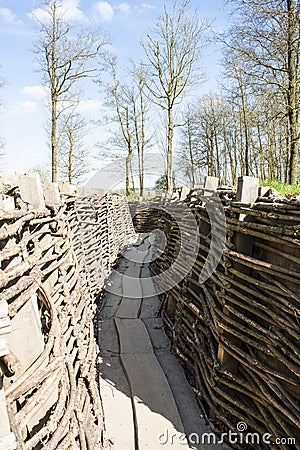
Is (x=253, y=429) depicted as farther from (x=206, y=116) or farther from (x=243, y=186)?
(x=206, y=116)

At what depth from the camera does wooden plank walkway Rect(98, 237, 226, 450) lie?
3027mm

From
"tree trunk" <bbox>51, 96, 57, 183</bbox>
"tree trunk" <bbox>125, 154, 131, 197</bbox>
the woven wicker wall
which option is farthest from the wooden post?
"tree trunk" <bbox>125, 154, 131, 197</bbox>

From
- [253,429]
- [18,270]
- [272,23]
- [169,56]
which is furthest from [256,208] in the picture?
[169,56]

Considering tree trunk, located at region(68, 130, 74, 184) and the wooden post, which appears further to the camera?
tree trunk, located at region(68, 130, 74, 184)

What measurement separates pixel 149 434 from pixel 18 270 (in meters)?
1.98

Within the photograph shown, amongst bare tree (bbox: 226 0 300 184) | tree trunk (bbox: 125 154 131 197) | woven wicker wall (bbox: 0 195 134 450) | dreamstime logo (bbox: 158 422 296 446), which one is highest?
bare tree (bbox: 226 0 300 184)

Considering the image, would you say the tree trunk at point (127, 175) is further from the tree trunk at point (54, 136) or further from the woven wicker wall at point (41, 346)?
the woven wicker wall at point (41, 346)

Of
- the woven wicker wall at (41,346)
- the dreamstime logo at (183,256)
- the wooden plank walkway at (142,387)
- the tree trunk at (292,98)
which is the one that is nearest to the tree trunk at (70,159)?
the dreamstime logo at (183,256)

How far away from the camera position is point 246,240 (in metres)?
2.93

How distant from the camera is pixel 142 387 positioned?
3.64 metres

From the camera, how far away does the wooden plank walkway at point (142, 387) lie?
303 cm

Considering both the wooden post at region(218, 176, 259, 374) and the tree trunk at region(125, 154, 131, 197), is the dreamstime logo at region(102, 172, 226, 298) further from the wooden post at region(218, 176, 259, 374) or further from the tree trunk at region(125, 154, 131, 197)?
the tree trunk at region(125, 154, 131, 197)

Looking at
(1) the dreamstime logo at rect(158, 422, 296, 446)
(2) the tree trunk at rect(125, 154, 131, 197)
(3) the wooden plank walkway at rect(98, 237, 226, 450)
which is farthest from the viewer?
(2) the tree trunk at rect(125, 154, 131, 197)

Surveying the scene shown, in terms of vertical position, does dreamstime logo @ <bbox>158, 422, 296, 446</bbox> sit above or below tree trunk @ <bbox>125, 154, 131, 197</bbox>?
below
